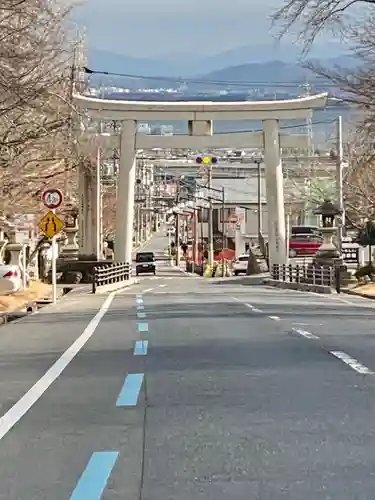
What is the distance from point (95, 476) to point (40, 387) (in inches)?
186

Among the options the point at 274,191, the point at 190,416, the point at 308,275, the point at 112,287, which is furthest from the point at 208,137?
the point at 190,416

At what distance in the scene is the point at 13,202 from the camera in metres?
35.8

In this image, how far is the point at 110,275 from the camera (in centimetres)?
4678

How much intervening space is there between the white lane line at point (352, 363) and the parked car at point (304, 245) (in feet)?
247

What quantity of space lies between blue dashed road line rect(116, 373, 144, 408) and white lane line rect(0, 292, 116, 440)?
984 mm

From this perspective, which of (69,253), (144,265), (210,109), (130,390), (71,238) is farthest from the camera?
(144,265)

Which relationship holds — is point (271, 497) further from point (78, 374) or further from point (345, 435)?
point (78, 374)

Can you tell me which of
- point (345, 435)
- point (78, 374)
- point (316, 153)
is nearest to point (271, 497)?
point (345, 435)

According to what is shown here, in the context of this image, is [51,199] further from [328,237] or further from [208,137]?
[208,137]

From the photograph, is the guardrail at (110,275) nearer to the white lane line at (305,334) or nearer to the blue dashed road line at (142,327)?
the blue dashed road line at (142,327)

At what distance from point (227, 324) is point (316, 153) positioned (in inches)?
2378

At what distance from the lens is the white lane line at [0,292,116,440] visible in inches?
374

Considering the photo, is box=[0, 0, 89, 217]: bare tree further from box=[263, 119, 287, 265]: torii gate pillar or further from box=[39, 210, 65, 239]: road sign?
box=[263, 119, 287, 265]: torii gate pillar

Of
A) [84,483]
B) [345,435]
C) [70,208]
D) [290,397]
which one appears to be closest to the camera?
[84,483]
